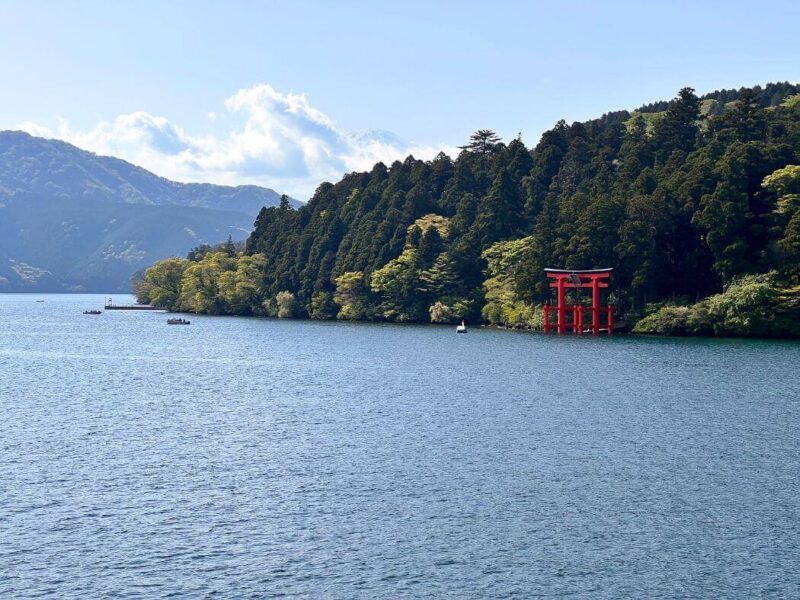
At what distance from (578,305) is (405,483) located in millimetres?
87801

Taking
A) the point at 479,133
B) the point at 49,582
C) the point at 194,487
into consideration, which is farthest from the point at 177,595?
the point at 479,133

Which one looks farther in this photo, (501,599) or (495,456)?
(495,456)

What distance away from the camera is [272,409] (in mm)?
61844

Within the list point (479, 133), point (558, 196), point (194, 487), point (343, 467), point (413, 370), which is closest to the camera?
point (194, 487)

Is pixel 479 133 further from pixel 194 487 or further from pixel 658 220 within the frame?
pixel 194 487

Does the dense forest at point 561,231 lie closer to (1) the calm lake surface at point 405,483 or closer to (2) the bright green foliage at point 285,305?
(2) the bright green foliage at point 285,305

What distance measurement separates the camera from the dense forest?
116562mm

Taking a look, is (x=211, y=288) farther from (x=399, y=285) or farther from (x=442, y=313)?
→ (x=442, y=313)

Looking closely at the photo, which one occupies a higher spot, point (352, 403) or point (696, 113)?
point (696, 113)

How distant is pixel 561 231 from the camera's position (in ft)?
434

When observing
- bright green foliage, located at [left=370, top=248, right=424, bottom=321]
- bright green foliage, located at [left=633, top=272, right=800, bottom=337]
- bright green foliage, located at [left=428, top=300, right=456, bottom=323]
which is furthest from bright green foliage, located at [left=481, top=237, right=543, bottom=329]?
bright green foliage, located at [left=633, top=272, right=800, bottom=337]

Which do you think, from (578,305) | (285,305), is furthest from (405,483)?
(285,305)

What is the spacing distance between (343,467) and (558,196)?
4674 inches

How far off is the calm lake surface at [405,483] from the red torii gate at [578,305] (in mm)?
40049
